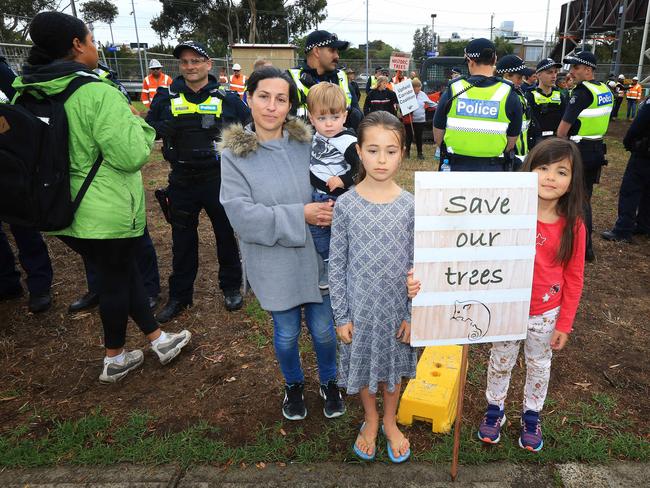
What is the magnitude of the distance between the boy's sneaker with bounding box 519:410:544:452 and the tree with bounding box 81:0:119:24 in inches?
2173

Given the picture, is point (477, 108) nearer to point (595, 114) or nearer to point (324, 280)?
point (595, 114)

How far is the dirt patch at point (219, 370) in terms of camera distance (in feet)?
9.16

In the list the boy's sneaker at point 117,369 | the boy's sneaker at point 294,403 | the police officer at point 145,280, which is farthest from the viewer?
the police officer at point 145,280

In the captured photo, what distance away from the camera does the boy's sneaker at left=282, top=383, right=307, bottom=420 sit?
2701mm

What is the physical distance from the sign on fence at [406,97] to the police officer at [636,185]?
5286 millimetres

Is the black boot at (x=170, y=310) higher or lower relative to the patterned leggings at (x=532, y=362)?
lower

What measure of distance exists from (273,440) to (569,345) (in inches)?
93.5

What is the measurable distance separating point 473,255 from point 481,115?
107 inches

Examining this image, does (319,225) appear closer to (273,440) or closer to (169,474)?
(273,440)

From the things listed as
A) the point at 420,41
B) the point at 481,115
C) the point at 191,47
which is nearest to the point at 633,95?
the point at 481,115

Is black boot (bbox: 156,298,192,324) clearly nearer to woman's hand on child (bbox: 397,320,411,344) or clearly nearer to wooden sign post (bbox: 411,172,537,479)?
woman's hand on child (bbox: 397,320,411,344)

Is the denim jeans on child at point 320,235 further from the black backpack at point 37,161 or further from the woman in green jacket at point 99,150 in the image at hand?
the black backpack at point 37,161

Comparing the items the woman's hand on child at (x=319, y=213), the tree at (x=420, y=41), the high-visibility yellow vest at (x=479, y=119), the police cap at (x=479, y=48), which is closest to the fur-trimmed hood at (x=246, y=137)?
the woman's hand on child at (x=319, y=213)

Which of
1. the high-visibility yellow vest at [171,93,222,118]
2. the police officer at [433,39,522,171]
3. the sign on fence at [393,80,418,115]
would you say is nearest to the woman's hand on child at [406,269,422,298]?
the high-visibility yellow vest at [171,93,222,118]
